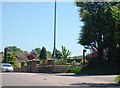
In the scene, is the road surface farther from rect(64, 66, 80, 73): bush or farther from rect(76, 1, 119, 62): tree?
rect(64, 66, 80, 73): bush

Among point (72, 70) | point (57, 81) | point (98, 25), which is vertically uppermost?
point (98, 25)

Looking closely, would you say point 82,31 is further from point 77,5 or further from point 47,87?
point 47,87

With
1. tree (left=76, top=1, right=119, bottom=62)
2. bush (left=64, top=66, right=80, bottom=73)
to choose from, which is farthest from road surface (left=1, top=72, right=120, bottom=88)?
bush (left=64, top=66, right=80, bottom=73)

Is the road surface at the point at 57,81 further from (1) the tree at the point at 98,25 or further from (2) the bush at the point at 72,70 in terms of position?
(2) the bush at the point at 72,70

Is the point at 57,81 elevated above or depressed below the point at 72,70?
below

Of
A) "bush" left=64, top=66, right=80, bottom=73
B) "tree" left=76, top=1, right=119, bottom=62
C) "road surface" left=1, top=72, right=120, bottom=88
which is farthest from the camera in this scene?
"bush" left=64, top=66, right=80, bottom=73

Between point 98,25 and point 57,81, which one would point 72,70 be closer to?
point 98,25

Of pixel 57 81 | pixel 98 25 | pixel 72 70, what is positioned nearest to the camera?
pixel 57 81

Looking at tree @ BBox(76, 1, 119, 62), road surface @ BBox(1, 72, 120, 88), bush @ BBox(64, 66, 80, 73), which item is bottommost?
road surface @ BBox(1, 72, 120, 88)

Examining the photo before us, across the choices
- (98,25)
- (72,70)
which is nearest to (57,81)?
(98,25)

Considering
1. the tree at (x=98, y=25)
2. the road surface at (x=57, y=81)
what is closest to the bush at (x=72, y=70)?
the tree at (x=98, y=25)

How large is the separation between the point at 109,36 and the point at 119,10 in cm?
1996

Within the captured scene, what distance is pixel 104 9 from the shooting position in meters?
49.7

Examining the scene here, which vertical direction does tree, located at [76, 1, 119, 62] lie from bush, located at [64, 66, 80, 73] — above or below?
above
